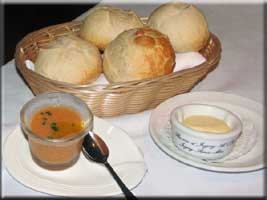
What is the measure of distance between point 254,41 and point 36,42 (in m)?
0.57

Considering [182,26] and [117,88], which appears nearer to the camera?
[117,88]

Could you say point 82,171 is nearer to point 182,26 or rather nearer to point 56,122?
point 56,122

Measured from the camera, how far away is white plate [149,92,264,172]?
32.7 inches

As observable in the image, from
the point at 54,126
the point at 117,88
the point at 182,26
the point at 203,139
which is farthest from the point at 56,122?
the point at 182,26

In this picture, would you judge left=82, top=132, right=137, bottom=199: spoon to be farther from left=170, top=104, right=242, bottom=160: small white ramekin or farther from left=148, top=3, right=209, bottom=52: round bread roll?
left=148, top=3, right=209, bottom=52: round bread roll

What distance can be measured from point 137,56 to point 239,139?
0.23 meters

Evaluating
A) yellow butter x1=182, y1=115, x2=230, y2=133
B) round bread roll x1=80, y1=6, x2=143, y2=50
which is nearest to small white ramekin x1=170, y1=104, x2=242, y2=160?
yellow butter x1=182, y1=115, x2=230, y2=133

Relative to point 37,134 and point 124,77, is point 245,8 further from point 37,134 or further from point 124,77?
point 37,134

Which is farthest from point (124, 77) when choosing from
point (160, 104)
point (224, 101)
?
point (224, 101)

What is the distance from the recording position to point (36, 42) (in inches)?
41.9

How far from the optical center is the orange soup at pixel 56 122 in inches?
→ 31.9

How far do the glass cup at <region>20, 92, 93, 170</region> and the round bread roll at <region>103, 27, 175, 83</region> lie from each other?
0.12m

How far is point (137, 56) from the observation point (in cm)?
93

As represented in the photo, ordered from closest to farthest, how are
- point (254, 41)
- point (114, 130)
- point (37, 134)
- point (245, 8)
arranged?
point (37, 134)
point (114, 130)
point (254, 41)
point (245, 8)
